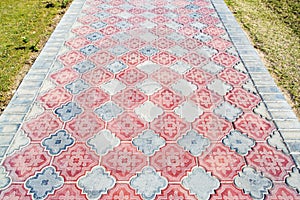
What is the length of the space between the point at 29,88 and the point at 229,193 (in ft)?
8.51

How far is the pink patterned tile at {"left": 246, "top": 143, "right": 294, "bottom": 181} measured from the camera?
2.54 metres

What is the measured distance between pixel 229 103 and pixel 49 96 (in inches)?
84.9

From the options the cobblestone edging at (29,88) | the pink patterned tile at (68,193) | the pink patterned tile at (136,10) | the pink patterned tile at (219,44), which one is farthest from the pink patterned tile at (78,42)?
the pink patterned tile at (68,193)

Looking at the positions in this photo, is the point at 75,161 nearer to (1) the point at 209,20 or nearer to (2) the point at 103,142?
(2) the point at 103,142

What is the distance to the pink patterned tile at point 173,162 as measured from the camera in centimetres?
253

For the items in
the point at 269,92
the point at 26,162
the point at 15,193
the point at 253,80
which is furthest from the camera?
the point at 253,80

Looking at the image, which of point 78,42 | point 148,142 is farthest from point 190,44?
point 148,142

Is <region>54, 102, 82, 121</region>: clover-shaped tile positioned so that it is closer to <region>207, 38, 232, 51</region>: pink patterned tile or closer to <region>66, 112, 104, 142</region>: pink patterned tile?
<region>66, 112, 104, 142</region>: pink patterned tile

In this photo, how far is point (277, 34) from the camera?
15.3 feet

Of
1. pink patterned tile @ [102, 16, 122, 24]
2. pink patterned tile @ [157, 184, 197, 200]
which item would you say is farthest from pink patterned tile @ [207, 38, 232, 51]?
pink patterned tile @ [157, 184, 197, 200]

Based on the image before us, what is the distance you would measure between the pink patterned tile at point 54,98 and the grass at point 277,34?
269 cm

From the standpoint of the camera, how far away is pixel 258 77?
12.2 feet

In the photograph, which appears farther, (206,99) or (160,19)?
(160,19)

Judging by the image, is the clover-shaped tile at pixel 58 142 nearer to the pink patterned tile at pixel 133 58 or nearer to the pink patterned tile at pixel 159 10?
the pink patterned tile at pixel 133 58
